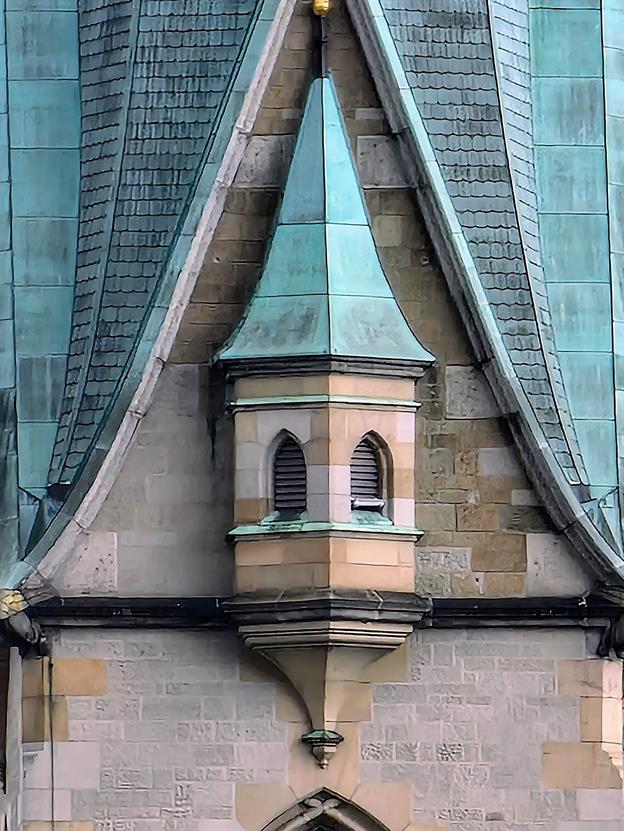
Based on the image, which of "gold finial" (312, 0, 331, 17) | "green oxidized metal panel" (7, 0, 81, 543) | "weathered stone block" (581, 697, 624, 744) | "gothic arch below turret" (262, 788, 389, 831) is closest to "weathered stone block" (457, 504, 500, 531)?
"weathered stone block" (581, 697, 624, 744)

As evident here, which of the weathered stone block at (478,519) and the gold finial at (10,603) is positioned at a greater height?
the weathered stone block at (478,519)

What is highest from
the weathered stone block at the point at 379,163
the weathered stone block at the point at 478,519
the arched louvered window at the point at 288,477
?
the weathered stone block at the point at 379,163

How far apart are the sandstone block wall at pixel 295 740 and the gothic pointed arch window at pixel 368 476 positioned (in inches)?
31.5

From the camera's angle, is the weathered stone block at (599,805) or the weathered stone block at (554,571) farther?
the weathered stone block at (554,571)

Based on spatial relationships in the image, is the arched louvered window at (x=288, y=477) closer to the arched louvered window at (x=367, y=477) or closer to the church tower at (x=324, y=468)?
the church tower at (x=324, y=468)

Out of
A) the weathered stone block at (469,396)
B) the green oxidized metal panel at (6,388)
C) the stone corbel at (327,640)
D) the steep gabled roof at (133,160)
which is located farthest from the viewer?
the steep gabled roof at (133,160)

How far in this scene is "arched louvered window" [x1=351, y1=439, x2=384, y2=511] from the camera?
20.2 m

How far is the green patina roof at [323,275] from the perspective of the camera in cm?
2028

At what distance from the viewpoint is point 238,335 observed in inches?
805

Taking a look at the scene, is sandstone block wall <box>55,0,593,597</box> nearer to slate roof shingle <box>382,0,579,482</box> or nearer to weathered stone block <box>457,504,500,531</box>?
weathered stone block <box>457,504,500,531</box>

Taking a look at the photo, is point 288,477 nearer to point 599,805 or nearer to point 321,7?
point 599,805

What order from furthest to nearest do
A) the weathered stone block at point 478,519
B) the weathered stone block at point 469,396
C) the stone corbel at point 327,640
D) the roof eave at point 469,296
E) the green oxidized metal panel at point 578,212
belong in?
the green oxidized metal panel at point 578,212, the weathered stone block at point 469,396, the weathered stone block at point 478,519, the roof eave at point 469,296, the stone corbel at point 327,640

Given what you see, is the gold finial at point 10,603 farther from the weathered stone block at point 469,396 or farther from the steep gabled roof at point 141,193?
the weathered stone block at point 469,396

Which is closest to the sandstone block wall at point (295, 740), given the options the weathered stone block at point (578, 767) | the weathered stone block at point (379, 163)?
the weathered stone block at point (578, 767)
